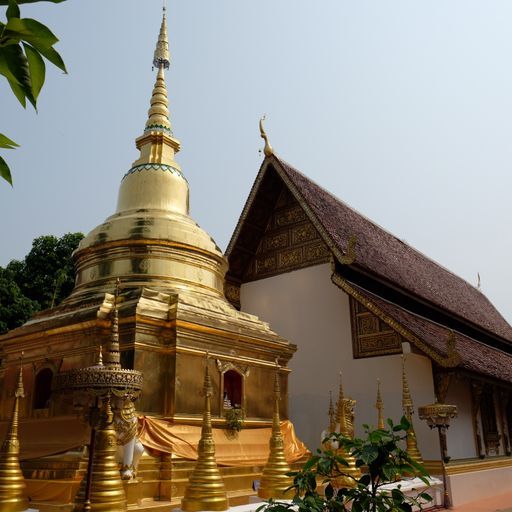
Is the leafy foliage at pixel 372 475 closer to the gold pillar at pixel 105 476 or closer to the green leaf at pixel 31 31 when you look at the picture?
the green leaf at pixel 31 31

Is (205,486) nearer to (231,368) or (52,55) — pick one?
(231,368)

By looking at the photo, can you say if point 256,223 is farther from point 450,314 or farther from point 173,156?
point 450,314

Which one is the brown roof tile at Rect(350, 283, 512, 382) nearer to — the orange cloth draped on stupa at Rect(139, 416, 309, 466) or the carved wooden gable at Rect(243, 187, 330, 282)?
the carved wooden gable at Rect(243, 187, 330, 282)

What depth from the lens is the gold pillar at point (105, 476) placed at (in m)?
3.49

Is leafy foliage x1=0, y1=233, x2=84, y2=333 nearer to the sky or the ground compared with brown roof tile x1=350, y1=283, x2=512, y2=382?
nearer to the sky

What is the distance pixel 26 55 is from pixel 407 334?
773cm

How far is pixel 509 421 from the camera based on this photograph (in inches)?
452

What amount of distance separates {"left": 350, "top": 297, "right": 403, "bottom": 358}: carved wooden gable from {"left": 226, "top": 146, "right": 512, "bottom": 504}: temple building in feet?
0.05

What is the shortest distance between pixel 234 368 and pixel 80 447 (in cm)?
208

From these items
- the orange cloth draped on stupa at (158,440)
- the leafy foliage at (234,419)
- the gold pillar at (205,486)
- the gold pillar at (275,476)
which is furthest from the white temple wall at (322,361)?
the gold pillar at (205,486)

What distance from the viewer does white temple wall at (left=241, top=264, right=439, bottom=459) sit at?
28.6ft

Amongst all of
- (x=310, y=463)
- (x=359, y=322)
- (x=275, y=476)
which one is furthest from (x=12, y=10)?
(x=359, y=322)

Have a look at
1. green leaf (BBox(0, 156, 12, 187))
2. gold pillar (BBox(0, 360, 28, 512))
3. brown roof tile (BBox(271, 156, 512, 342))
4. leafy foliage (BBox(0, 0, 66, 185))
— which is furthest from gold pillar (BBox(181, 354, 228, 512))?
brown roof tile (BBox(271, 156, 512, 342))

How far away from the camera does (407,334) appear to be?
27.1 ft
